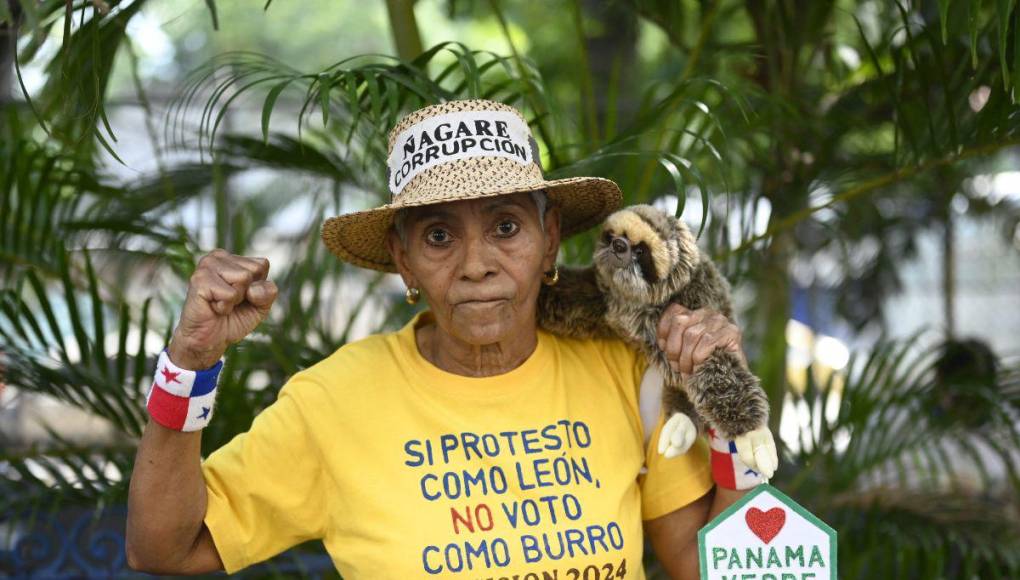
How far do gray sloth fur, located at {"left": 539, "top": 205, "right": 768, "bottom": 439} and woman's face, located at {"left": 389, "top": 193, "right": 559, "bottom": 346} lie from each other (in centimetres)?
13

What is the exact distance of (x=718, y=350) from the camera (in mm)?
1603

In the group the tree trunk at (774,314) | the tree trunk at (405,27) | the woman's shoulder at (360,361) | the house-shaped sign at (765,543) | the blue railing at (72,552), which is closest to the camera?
the house-shaped sign at (765,543)

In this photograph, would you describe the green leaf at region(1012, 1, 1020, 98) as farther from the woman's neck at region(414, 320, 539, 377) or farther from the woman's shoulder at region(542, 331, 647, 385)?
the woman's neck at region(414, 320, 539, 377)

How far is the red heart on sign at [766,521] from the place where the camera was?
1.47 m

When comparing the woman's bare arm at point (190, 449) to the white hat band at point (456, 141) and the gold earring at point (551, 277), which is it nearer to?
the white hat band at point (456, 141)

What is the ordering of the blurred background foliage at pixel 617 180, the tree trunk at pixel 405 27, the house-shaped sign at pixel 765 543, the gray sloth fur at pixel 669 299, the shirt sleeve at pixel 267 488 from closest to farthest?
1. the house-shaped sign at pixel 765 543
2. the gray sloth fur at pixel 669 299
3. the shirt sleeve at pixel 267 488
4. the blurred background foliage at pixel 617 180
5. the tree trunk at pixel 405 27

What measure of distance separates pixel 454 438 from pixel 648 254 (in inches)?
17.0

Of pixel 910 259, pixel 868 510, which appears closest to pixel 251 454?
pixel 868 510

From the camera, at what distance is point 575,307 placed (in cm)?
184

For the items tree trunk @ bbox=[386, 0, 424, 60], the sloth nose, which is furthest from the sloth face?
tree trunk @ bbox=[386, 0, 424, 60]

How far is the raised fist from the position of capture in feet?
4.83

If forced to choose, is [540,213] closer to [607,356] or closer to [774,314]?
[607,356]

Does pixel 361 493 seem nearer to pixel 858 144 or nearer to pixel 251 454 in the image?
pixel 251 454

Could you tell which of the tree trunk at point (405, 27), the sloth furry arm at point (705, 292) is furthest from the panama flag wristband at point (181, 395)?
the tree trunk at point (405, 27)
